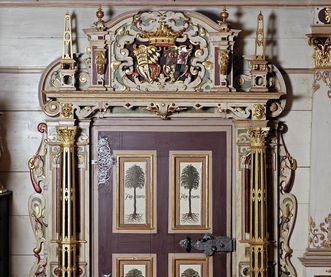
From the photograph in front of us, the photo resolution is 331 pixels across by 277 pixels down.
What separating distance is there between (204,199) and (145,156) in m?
0.46

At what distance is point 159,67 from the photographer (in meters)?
4.46

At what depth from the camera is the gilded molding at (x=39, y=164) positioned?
4527 millimetres

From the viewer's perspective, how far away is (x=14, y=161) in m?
4.54

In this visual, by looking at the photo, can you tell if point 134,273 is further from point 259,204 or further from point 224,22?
point 224,22

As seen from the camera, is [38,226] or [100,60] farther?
[38,226]

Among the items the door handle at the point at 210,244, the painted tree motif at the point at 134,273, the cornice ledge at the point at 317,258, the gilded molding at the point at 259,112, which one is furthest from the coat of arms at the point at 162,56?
the cornice ledge at the point at 317,258

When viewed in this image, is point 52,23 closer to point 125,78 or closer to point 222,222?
point 125,78

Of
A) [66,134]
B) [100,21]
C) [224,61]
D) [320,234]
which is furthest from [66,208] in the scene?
[320,234]

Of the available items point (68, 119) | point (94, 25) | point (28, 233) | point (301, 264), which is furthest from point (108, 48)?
point (301, 264)

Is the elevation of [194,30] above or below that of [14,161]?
above

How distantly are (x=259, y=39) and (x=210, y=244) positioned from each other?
1.33 m

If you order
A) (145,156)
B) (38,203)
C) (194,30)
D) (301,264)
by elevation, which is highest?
(194,30)

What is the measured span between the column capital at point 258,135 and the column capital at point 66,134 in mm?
1093

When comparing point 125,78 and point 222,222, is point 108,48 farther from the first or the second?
point 222,222
